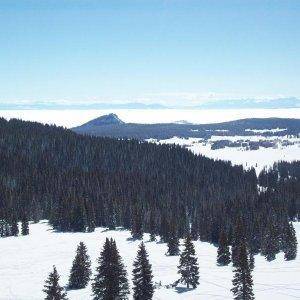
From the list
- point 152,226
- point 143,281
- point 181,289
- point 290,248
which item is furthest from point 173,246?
point 143,281

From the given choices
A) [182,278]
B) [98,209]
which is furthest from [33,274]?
[98,209]

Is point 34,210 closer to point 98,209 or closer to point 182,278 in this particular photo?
point 98,209

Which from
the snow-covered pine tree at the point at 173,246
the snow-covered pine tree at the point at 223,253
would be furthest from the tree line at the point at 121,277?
the snow-covered pine tree at the point at 173,246

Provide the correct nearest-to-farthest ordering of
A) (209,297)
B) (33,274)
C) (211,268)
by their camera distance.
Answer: (209,297) < (33,274) < (211,268)

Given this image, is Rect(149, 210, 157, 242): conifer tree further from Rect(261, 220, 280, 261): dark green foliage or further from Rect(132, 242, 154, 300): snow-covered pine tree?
Rect(132, 242, 154, 300): snow-covered pine tree

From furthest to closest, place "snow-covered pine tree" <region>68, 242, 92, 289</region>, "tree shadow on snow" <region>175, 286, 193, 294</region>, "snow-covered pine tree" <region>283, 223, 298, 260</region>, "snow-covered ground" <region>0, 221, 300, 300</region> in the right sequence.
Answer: "snow-covered pine tree" <region>283, 223, 298, 260</region>
"snow-covered pine tree" <region>68, 242, 92, 289</region>
"tree shadow on snow" <region>175, 286, 193, 294</region>
"snow-covered ground" <region>0, 221, 300, 300</region>

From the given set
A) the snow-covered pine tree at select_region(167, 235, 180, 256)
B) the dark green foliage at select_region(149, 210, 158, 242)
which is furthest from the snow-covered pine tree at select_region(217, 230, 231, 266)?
the dark green foliage at select_region(149, 210, 158, 242)

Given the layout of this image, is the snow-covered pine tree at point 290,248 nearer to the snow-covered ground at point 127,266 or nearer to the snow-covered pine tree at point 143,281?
the snow-covered ground at point 127,266

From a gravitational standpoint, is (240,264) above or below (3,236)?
above
